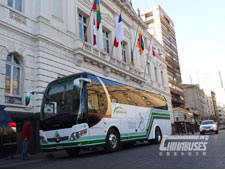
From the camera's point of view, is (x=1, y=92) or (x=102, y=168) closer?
(x=102, y=168)

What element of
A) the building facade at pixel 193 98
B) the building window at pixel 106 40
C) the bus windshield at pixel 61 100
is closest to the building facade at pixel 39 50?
the building window at pixel 106 40

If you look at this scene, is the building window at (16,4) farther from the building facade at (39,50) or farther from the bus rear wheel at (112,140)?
the bus rear wheel at (112,140)

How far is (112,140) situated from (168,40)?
2402 inches

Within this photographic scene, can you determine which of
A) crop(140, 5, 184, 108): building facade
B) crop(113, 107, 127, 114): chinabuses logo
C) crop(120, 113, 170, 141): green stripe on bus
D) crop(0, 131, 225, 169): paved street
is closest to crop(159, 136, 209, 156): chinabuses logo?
crop(0, 131, 225, 169): paved street

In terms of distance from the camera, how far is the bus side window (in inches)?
356

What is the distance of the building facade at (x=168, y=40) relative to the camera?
205ft

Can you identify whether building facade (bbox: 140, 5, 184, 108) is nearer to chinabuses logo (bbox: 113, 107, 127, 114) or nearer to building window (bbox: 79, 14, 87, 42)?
building window (bbox: 79, 14, 87, 42)

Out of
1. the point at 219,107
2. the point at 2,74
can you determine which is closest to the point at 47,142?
the point at 2,74

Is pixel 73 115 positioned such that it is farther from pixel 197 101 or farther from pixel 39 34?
pixel 197 101

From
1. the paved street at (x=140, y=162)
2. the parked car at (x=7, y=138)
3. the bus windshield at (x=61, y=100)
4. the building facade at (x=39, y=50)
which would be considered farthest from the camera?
the building facade at (x=39, y=50)

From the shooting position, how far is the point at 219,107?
491ft

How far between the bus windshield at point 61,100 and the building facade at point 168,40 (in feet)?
177

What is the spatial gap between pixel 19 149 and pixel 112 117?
5178 millimetres

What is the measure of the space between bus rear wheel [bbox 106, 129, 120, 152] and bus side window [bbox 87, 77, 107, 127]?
968 mm
